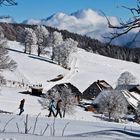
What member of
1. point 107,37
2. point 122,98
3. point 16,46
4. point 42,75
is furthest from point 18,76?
point 107,37

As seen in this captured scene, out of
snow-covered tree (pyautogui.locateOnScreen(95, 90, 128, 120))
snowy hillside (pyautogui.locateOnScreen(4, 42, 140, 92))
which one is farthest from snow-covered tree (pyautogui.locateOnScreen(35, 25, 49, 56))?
snow-covered tree (pyautogui.locateOnScreen(95, 90, 128, 120))

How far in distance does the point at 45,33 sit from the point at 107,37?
6083 inches

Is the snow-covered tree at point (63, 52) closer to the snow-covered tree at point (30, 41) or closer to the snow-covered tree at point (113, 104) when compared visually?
the snow-covered tree at point (30, 41)

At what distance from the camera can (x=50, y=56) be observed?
14800cm

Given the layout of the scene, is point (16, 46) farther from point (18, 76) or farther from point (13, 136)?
point (13, 136)

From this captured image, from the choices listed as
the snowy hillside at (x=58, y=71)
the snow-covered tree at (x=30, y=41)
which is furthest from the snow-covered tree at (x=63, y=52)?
the snow-covered tree at (x=30, y=41)

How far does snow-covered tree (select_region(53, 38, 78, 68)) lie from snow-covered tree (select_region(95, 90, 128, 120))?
5948cm

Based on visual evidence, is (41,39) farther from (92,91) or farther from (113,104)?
(113,104)

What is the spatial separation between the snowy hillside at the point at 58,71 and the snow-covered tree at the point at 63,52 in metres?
3.57

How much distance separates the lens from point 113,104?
7450 centimetres

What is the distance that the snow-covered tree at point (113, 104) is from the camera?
72.2 metres

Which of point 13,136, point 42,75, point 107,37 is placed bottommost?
point 13,136

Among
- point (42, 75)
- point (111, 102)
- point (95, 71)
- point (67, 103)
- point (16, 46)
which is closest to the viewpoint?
point (67, 103)

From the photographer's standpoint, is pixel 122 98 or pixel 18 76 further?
pixel 18 76
